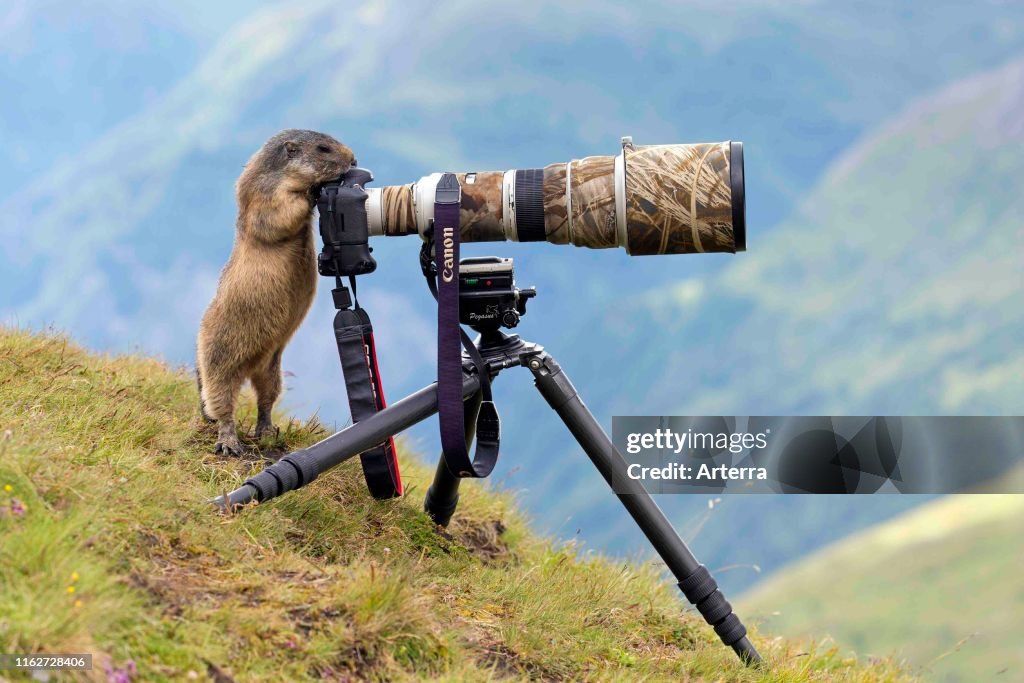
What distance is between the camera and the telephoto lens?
3.70 meters

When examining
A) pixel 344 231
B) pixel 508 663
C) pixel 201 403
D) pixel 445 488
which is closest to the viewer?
pixel 508 663

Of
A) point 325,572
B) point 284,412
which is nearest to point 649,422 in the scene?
point 325,572

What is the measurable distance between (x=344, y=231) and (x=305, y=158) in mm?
501

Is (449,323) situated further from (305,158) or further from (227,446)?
(227,446)

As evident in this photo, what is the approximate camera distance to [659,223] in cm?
374

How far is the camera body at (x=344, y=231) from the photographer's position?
389cm

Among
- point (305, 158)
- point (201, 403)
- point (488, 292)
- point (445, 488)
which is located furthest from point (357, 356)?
point (201, 403)

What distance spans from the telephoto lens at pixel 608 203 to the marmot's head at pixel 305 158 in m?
0.37

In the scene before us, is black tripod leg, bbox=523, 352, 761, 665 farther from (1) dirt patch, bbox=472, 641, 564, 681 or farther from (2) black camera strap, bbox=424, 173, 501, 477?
(1) dirt patch, bbox=472, 641, 564, 681

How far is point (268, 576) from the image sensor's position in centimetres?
333

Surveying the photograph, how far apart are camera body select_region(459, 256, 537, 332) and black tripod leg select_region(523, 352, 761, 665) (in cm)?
19

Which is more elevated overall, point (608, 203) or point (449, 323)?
point (608, 203)

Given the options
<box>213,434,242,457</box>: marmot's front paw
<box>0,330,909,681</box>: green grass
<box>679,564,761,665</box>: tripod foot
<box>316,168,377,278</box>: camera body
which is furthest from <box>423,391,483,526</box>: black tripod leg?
<box>679,564,761,665</box>: tripod foot

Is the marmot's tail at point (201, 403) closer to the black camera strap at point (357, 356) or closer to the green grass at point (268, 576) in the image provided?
the green grass at point (268, 576)
